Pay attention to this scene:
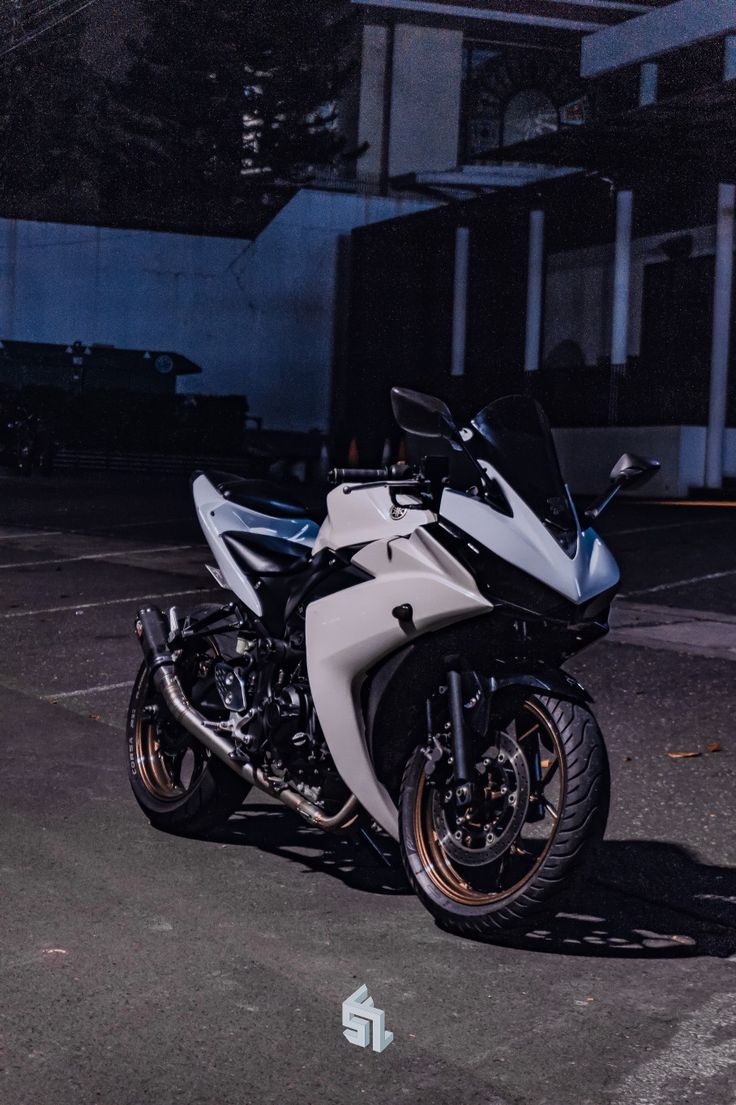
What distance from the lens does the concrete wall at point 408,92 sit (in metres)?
41.9

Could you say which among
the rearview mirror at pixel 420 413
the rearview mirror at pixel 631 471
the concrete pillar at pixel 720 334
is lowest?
the rearview mirror at pixel 631 471

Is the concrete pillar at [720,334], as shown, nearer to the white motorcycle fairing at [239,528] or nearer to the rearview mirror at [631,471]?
the white motorcycle fairing at [239,528]

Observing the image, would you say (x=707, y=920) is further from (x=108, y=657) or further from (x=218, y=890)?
(x=108, y=657)

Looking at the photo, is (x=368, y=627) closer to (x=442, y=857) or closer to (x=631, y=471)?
(x=442, y=857)

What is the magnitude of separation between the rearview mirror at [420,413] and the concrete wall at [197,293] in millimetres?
33564

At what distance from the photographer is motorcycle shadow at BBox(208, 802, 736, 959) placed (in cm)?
466

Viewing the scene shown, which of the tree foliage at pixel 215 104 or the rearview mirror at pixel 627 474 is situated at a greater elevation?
the tree foliage at pixel 215 104

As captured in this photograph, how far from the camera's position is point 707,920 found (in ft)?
16.1

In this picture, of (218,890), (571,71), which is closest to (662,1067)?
(218,890)

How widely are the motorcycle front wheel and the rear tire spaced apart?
3.71 ft

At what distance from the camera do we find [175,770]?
234 inches

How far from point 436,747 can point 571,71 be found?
42274 mm

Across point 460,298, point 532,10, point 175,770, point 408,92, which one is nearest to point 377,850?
point 175,770

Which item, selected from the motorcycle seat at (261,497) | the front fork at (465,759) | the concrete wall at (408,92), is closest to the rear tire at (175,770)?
the motorcycle seat at (261,497)
